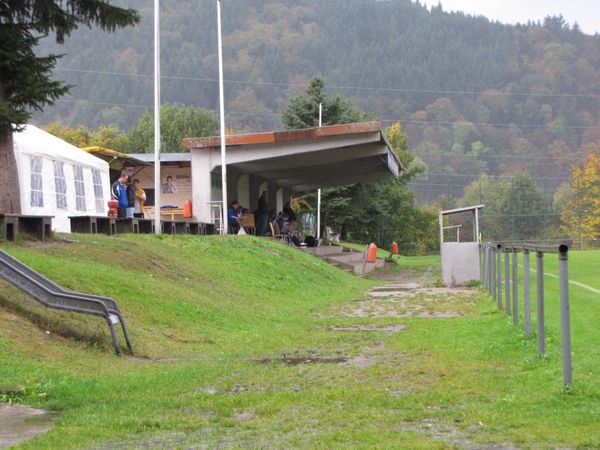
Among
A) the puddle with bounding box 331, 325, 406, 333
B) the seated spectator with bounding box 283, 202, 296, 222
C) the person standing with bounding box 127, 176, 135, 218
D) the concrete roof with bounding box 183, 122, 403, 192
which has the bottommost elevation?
the puddle with bounding box 331, 325, 406, 333

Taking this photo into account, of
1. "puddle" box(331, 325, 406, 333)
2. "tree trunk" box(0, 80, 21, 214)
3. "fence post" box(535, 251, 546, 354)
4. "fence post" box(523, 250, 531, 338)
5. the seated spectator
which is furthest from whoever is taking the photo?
the seated spectator

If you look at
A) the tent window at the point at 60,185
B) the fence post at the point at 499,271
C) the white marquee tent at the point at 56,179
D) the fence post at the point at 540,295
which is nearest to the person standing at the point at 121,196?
the white marquee tent at the point at 56,179

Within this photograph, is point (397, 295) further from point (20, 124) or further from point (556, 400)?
point (556, 400)

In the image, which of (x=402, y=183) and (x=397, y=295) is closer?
(x=397, y=295)

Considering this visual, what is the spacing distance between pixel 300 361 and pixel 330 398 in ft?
9.37

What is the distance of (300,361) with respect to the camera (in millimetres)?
10836

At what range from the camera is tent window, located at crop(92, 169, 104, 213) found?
3222 centimetres

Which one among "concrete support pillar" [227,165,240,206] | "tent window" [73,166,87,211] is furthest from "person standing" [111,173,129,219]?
"concrete support pillar" [227,165,240,206]

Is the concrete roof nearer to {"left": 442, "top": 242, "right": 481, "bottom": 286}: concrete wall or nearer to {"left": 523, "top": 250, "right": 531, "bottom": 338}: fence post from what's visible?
{"left": 442, "top": 242, "right": 481, "bottom": 286}: concrete wall

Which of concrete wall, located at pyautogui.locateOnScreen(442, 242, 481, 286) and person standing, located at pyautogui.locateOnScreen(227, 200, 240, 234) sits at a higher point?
person standing, located at pyautogui.locateOnScreen(227, 200, 240, 234)

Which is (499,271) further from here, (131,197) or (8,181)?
(131,197)

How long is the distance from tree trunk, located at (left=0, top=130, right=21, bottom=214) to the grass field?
130cm

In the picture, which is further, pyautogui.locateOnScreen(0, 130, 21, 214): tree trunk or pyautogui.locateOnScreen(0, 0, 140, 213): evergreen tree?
pyautogui.locateOnScreen(0, 130, 21, 214): tree trunk

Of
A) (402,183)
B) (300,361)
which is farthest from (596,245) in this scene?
(300,361)
